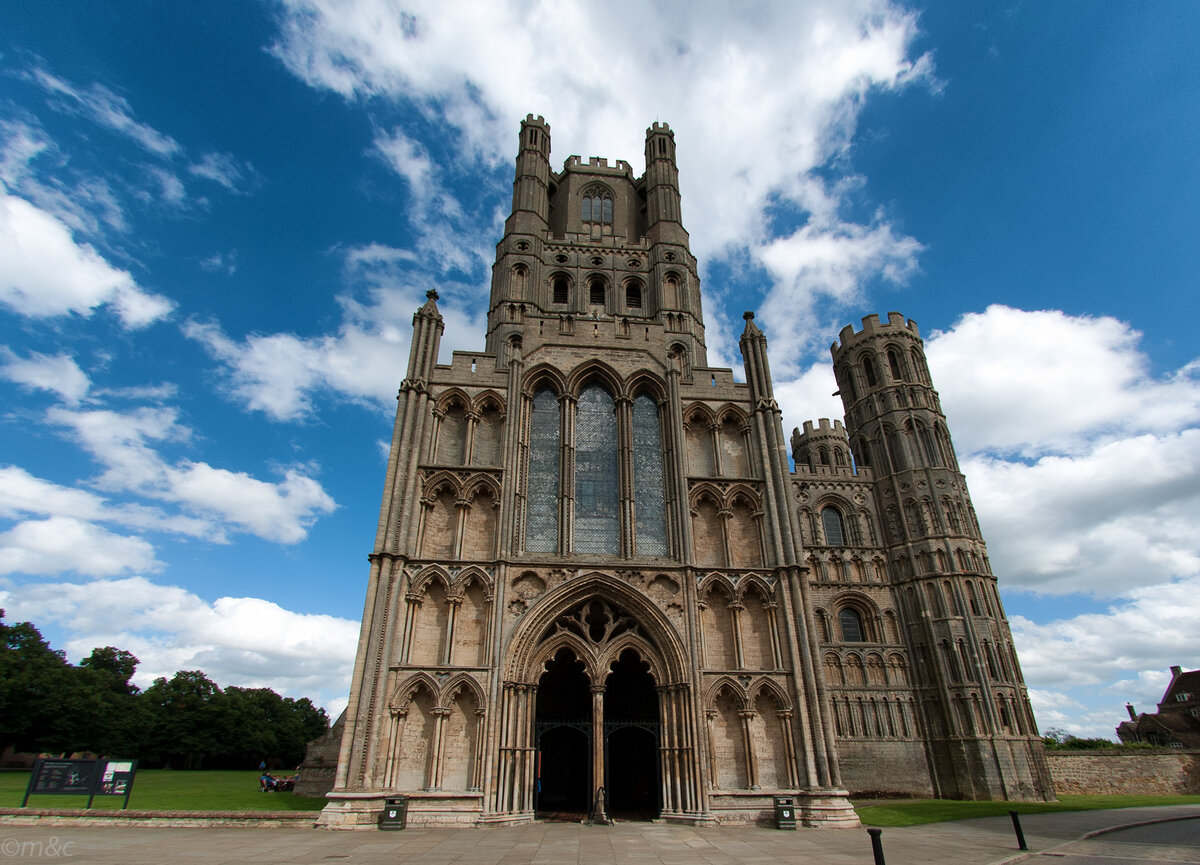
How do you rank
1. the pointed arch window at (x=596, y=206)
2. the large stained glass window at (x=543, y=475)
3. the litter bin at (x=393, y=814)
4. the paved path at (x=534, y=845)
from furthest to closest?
1. the pointed arch window at (x=596, y=206)
2. the large stained glass window at (x=543, y=475)
3. the litter bin at (x=393, y=814)
4. the paved path at (x=534, y=845)

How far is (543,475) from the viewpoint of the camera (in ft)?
70.4

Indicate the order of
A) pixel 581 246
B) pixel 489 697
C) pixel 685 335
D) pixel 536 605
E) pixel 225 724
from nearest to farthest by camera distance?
pixel 489 697
pixel 536 605
pixel 685 335
pixel 581 246
pixel 225 724

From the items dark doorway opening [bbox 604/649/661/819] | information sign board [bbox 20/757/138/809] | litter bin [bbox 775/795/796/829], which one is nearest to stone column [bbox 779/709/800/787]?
litter bin [bbox 775/795/796/829]

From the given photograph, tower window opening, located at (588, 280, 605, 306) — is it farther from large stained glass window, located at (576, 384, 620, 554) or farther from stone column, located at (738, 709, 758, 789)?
stone column, located at (738, 709, 758, 789)

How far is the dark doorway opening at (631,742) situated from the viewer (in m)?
21.1

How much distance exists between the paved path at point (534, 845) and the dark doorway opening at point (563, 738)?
6.43 m

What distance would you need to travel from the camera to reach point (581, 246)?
30.4m

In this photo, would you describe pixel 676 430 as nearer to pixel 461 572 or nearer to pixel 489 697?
pixel 461 572

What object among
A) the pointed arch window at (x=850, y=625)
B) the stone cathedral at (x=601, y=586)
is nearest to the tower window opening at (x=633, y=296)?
the stone cathedral at (x=601, y=586)

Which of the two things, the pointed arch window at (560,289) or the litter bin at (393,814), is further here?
the pointed arch window at (560,289)

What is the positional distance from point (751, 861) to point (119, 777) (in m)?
15.4

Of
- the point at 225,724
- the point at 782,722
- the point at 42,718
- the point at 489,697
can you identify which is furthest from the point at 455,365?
the point at 225,724

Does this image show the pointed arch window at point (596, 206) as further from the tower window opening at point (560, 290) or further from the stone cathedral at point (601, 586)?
the tower window opening at point (560, 290)

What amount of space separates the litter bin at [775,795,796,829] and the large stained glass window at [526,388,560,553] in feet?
30.6
